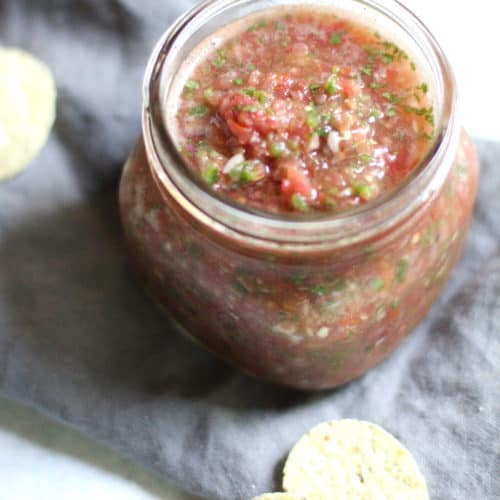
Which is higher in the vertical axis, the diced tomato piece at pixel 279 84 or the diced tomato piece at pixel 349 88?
the diced tomato piece at pixel 349 88

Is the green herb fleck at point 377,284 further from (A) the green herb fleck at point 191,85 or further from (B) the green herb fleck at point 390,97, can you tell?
(A) the green herb fleck at point 191,85

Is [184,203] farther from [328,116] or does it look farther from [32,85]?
[32,85]

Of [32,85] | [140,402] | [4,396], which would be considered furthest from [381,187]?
[32,85]

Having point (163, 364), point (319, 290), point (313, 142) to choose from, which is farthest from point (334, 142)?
point (163, 364)

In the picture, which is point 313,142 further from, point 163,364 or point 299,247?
point 163,364

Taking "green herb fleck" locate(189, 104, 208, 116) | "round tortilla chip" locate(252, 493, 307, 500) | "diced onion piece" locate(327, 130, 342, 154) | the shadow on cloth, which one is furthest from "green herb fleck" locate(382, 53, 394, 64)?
"round tortilla chip" locate(252, 493, 307, 500)

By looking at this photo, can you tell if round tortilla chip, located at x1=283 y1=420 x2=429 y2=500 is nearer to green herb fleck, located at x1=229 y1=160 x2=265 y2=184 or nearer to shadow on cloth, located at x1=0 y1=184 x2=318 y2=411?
shadow on cloth, located at x1=0 y1=184 x2=318 y2=411

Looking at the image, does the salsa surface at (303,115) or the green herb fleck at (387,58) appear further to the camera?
the green herb fleck at (387,58)

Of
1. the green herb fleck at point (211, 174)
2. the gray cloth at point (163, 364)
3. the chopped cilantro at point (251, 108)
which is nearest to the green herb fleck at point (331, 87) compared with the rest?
the chopped cilantro at point (251, 108)
